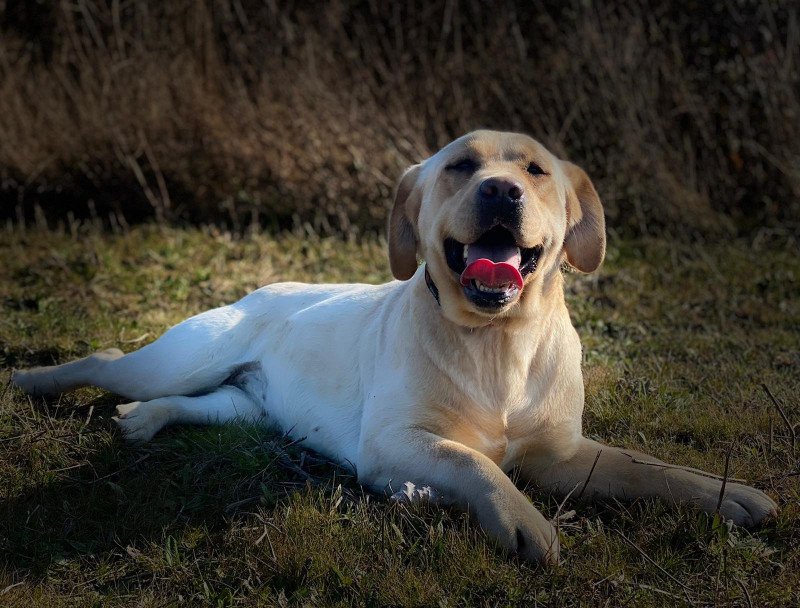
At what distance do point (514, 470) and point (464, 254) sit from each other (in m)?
0.94

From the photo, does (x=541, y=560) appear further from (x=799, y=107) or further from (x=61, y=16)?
(x=61, y=16)

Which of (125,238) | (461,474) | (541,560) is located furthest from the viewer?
(125,238)

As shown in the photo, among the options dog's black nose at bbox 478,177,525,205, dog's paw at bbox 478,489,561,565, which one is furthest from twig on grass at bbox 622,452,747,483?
dog's black nose at bbox 478,177,525,205

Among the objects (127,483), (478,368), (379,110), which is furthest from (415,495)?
(379,110)

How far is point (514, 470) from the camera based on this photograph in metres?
3.90

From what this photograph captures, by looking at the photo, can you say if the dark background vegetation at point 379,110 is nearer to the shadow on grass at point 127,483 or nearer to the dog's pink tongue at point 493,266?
the shadow on grass at point 127,483

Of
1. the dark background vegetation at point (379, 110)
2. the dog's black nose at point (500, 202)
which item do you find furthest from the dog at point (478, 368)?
the dark background vegetation at point (379, 110)

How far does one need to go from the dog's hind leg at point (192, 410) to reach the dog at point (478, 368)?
0.05 feet

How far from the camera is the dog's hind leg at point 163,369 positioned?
477 centimetres

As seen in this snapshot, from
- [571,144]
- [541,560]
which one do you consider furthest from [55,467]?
[571,144]

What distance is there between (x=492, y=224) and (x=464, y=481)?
94 cm

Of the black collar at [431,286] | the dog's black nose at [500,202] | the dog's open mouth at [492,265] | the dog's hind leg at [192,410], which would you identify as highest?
the dog's black nose at [500,202]

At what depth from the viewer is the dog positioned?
3463mm

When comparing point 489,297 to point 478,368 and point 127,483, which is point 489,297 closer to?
point 478,368
